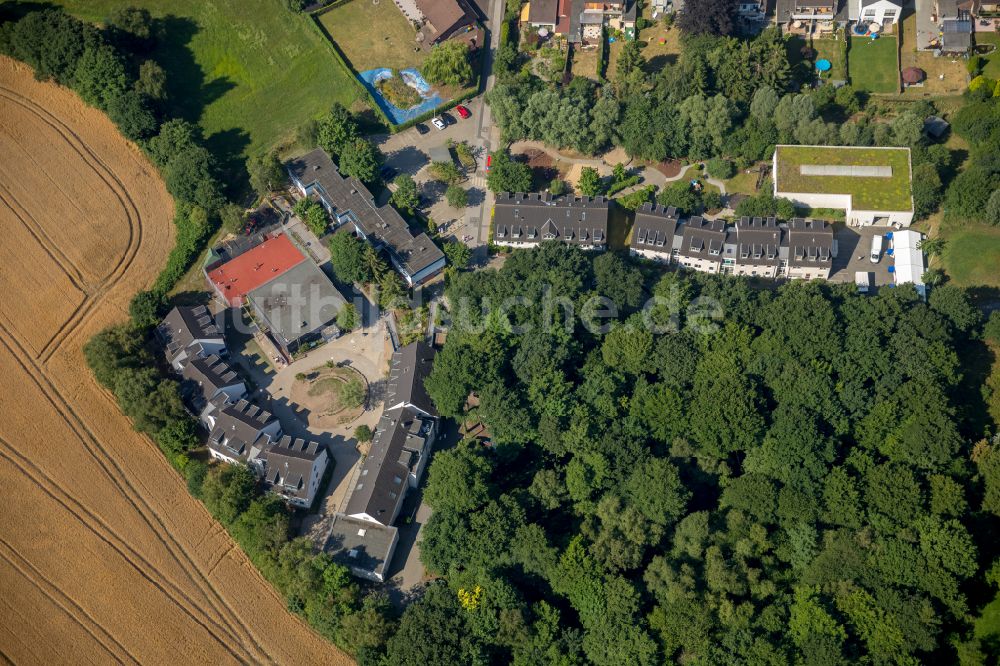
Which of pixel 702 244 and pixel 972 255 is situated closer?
pixel 972 255

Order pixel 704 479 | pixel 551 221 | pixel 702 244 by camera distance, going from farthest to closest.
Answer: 1. pixel 551 221
2. pixel 702 244
3. pixel 704 479

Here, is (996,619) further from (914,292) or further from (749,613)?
(914,292)

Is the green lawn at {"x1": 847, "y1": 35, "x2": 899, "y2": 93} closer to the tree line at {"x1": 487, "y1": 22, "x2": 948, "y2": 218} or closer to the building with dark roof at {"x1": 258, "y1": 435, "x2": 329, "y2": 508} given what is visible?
the tree line at {"x1": 487, "y1": 22, "x2": 948, "y2": 218}

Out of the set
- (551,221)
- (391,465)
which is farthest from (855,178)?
(391,465)

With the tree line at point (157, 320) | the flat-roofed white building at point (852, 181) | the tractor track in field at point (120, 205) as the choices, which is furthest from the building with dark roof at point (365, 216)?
the flat-roofed white building at point (852, 181)

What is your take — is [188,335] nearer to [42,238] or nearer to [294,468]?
[294,468]

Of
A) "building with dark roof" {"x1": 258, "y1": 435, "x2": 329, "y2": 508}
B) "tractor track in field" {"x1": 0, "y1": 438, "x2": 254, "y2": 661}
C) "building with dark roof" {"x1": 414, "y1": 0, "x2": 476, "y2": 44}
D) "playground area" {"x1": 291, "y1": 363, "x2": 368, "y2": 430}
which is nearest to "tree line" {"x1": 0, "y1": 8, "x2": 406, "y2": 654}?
"building with dark roof" {"x1": 258, "y1": 435, "x2": 329, "y2": 508}

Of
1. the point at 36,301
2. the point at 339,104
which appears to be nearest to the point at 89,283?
the point at 36,301

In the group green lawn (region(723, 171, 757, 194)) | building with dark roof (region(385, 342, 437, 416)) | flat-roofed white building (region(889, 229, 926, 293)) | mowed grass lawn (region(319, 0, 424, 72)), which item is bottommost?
flat-roofed white building (region(889, 229, 926, 293))
